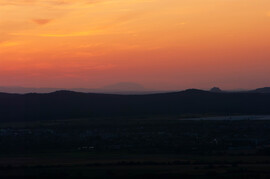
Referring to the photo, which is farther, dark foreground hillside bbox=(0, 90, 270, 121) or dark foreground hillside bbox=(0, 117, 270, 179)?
dark foreground hillside bbox=(0, 90, 270, 121)

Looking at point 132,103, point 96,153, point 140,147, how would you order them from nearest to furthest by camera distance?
point 96,153 < point 140,147 < point 132,103

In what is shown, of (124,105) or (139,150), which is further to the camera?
(124,105)

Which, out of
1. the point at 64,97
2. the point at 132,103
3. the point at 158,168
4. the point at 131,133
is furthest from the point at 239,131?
the point at 64,97

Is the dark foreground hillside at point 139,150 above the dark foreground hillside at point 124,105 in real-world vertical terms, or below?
below

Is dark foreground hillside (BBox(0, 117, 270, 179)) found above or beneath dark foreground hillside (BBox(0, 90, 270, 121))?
beneath

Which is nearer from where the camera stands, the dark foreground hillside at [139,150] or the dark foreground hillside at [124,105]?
the dark foreground hillside at [139,150]

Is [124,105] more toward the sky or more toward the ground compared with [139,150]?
more toward the sky

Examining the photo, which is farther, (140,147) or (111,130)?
(111,130)

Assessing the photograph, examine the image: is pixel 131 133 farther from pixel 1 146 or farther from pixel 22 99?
pixel 22 99
